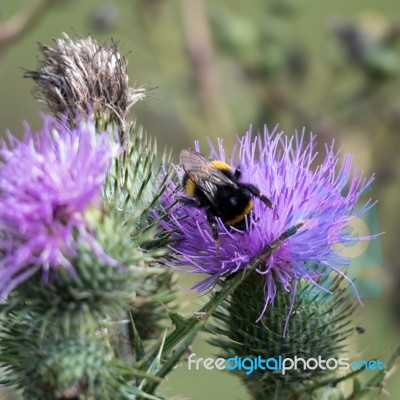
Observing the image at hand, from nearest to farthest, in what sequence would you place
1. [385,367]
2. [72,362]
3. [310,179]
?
[72,362]
[385,367]
[310,179]

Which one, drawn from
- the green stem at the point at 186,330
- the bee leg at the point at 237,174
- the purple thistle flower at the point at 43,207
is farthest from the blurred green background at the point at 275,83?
the purple thistle flower at the point at 43,207

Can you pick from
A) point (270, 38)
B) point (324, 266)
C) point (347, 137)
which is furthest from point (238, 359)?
point (270, 38)

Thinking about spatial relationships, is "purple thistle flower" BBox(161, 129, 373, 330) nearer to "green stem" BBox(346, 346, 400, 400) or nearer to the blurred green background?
"green stem" BBox(346, 346, 400, 400)

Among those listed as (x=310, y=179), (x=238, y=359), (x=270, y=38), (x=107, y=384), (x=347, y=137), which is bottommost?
(x=107, y=384)

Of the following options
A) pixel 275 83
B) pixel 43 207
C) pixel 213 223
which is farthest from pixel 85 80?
pixel 275 83

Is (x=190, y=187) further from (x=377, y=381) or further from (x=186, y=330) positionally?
(x=377, y=381)

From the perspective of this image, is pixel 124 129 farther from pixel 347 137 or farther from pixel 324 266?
pixel 347 137
